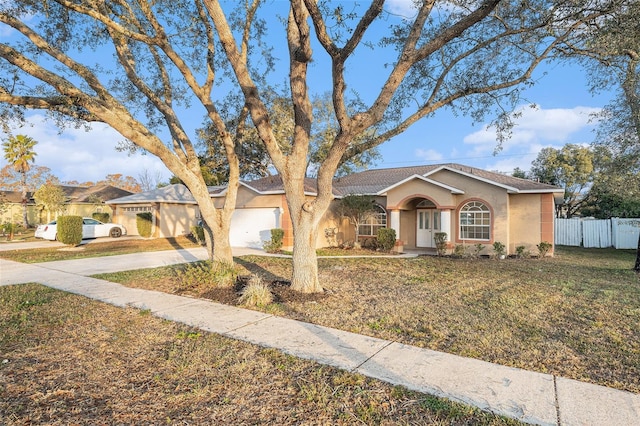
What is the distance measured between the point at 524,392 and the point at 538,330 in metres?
2.27

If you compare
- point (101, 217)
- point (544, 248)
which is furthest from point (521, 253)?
point (101, 217)

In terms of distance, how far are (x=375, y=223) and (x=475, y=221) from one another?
4.90 m

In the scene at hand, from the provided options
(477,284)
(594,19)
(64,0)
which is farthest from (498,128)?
(64,0)

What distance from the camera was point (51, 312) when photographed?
638cm

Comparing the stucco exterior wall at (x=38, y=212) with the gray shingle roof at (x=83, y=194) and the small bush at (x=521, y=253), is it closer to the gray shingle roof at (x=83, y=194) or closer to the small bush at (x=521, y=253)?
the gray shingle roof at (x=83, y=194)

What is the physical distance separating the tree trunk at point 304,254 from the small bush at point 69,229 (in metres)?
15.0

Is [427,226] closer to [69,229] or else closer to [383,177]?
[383,177]

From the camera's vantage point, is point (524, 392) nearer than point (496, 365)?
Yes

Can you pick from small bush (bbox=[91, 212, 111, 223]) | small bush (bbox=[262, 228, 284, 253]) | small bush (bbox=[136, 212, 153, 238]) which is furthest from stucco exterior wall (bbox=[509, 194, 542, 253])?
small bush (bbox=[91, 212, 111, 223])

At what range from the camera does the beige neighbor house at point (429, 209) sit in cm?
1559

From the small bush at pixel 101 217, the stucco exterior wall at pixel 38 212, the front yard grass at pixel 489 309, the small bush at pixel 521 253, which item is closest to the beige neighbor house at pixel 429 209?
the small bush at pixel 521 253

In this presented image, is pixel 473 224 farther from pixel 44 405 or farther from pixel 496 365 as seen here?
pixel 44 405

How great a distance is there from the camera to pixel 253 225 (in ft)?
63.0

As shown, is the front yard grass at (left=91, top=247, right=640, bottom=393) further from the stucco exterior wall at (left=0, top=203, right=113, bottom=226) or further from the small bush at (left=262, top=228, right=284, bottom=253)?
the stucco exterior wall at (left=0, top=203, right=113, bottom=226)
